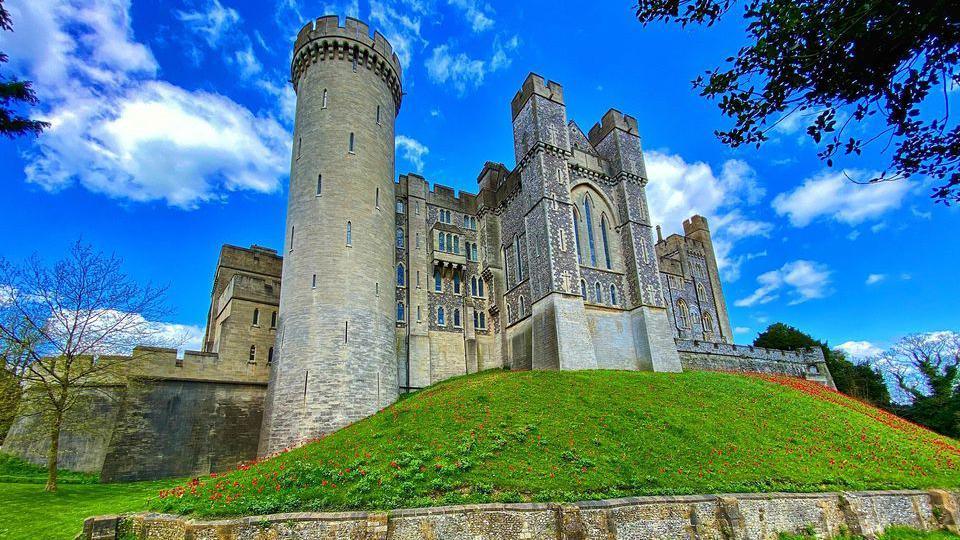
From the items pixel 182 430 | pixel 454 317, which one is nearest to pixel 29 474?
pixel 182 430

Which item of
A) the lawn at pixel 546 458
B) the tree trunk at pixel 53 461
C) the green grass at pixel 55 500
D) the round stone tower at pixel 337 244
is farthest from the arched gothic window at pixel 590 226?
the tree trunk at pixel 53 461

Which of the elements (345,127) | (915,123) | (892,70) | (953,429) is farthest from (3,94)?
(953,429)

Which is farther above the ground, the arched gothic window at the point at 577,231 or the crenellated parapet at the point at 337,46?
the crenellated parapet at the point at 337,46

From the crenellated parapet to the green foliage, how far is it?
21719 millimetres

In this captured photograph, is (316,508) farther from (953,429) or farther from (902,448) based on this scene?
(953,429)

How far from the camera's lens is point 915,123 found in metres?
6.83

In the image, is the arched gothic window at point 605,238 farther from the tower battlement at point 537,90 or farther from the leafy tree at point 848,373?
the leafy tree at point 848,373

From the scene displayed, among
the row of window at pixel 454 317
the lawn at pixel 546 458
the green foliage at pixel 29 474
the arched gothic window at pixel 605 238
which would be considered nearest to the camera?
the lawn at pixel 546 458

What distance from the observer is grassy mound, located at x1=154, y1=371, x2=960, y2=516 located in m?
11.4

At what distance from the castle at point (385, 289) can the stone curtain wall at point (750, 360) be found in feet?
0.47

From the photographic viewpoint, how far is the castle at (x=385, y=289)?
19.9 meters

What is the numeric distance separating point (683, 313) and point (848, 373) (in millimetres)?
13667

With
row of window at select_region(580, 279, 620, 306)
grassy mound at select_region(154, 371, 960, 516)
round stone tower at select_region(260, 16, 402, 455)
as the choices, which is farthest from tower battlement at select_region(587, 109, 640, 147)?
grassy mound at select_region(154, 371, 960, 516)

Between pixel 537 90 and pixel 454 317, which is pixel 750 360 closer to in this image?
pixel 454 317
